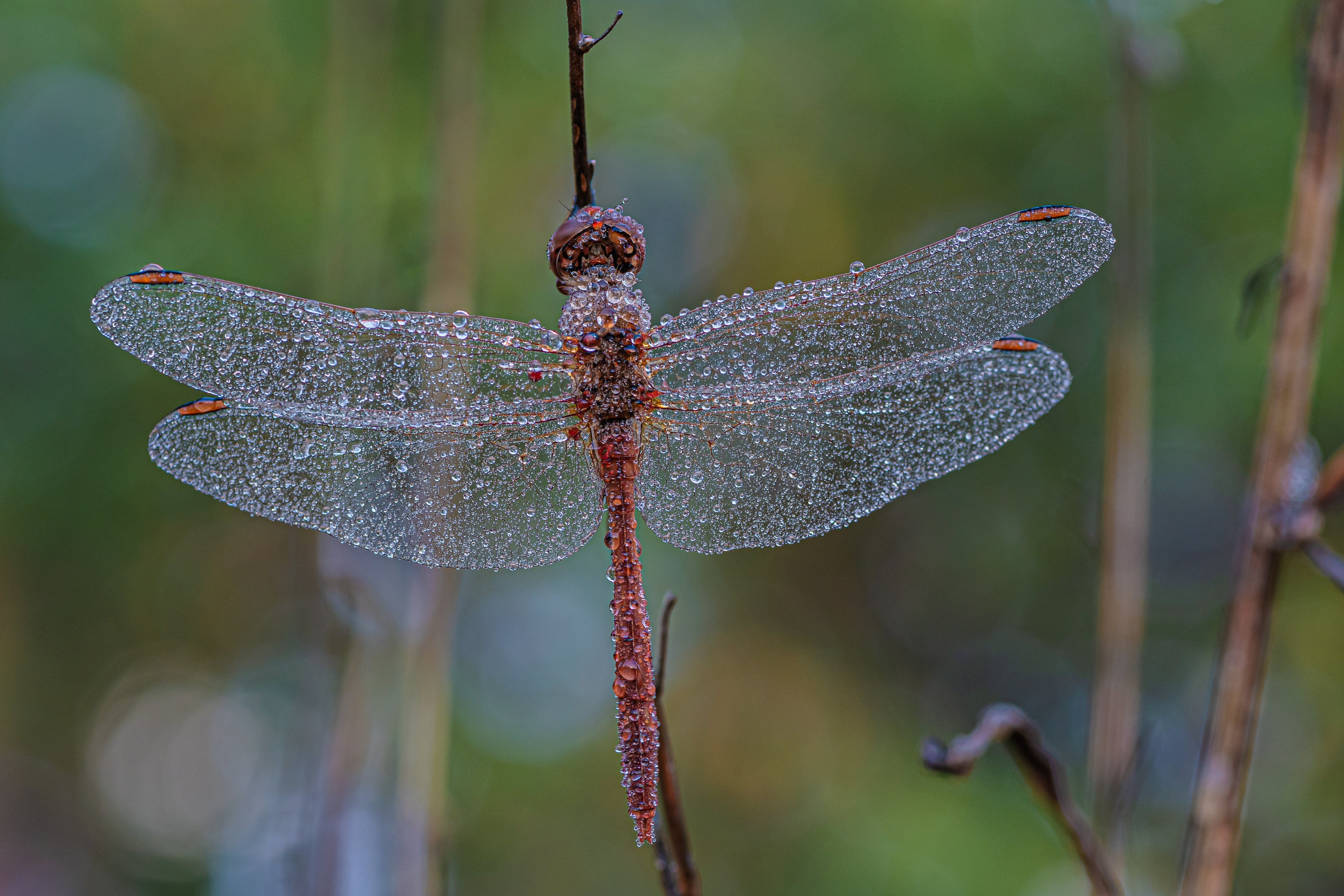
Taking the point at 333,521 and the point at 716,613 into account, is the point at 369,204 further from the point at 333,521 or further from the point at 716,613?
the point at 716,613

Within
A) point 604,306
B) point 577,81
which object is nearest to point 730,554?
point 604,306

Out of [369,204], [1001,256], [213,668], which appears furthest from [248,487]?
[213,668]

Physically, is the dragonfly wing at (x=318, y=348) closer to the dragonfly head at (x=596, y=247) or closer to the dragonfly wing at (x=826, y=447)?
the dragonfly head at (x=596, y=247)

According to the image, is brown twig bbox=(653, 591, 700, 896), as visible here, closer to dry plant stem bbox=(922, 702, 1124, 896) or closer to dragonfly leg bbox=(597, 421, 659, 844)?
dragonfly leg bbox=(597, 421, 659, 844)

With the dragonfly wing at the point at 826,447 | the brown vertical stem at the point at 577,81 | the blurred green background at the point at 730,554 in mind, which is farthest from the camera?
the blurred green background at the point at 730,554

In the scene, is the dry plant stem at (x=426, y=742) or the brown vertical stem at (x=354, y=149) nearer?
the dry plant stem at (x=426, y=742)

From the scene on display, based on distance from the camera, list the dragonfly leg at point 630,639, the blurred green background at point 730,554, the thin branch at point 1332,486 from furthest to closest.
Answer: the blurred green background at point 730,554 < the dragonfly leg at point 630,639 < the thin branch at point 1332,486

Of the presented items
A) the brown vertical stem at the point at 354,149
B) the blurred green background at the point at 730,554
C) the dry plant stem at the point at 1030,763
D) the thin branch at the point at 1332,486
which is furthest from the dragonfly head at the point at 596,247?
the blurred green background at the point at 730,554
